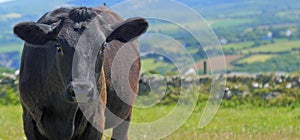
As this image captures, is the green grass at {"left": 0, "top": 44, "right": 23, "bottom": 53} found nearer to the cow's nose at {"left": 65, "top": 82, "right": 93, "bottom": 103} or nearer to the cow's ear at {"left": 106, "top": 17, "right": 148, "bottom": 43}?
the cow's ear at {"left": 106, "top": 17, "right": 148, "bottom": 43}

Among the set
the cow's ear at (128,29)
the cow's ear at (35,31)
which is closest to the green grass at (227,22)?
the cow's ear at (128,29)

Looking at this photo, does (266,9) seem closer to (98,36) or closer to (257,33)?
(257,33)

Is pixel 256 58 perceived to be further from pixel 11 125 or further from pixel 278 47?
pixel 11 125

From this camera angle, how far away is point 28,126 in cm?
802

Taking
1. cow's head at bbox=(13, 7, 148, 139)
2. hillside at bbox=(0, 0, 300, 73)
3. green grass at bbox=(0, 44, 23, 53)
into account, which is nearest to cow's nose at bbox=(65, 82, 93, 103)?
cow's head at bbox=(13, 7, 148, 139)

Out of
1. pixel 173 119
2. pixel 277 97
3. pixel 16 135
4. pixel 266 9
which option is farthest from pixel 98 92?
pixel 266 9

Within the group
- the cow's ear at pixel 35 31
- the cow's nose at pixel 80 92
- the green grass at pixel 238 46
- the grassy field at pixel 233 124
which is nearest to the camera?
the cow's nose at pixel 80 92

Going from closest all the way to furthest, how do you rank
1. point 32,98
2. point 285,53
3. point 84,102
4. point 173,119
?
point 84,102, point 32,98, point 173,119, point 285,53

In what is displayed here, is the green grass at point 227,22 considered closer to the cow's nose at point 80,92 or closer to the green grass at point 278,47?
the green grass at point 278,47

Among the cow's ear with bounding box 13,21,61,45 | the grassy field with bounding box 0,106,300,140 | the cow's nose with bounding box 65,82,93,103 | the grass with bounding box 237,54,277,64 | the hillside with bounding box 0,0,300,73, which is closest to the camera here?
the cow's nose with bounding box 65,82,93,103

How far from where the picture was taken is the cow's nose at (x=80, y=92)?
6.56m

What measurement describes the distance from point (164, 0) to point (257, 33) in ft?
333

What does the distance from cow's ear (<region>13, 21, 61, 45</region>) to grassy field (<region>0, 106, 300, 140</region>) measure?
4.94m

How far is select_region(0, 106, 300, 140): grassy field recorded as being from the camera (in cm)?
1235
